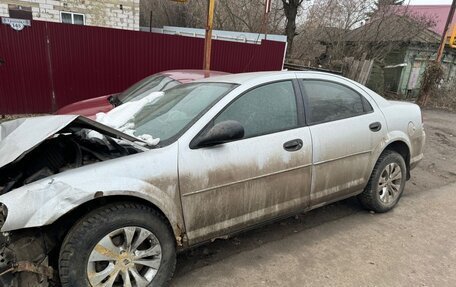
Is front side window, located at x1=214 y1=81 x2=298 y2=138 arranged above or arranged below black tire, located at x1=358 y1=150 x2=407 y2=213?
above

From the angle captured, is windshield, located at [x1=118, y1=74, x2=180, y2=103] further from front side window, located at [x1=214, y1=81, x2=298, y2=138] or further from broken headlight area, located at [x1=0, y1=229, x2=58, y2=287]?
broken headlight area, located at [x1=0, y1=229, x2=58, y2=287]

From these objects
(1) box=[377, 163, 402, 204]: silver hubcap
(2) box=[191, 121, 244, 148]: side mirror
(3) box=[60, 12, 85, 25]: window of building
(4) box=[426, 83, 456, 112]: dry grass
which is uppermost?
(3) box=[60, 12, 85, 25]: window of building

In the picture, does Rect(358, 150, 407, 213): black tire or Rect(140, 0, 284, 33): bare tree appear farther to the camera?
Rect(140, 0, 284, 33): bare tree

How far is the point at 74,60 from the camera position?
27.3 feet

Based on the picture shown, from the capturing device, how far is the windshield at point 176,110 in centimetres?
281

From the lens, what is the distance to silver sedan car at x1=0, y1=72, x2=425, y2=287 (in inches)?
87.0

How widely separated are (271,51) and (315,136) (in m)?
7.80

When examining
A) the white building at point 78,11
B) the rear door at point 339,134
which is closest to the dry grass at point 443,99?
the rear door at point 339,134

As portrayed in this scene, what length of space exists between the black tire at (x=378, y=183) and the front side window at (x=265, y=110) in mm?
1293

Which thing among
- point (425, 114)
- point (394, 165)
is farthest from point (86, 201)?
point (425, 114)

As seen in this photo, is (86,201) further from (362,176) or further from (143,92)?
(143,92)

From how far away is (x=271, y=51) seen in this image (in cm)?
1055

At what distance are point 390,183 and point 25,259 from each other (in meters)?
3.61

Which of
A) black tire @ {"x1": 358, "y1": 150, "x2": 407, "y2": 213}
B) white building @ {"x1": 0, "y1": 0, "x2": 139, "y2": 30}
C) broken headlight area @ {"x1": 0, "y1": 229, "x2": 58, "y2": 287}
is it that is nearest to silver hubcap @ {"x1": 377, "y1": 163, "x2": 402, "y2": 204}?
black tire @ {"x1": 358, "y1": 150, "x2": 407, "y2": 213}
